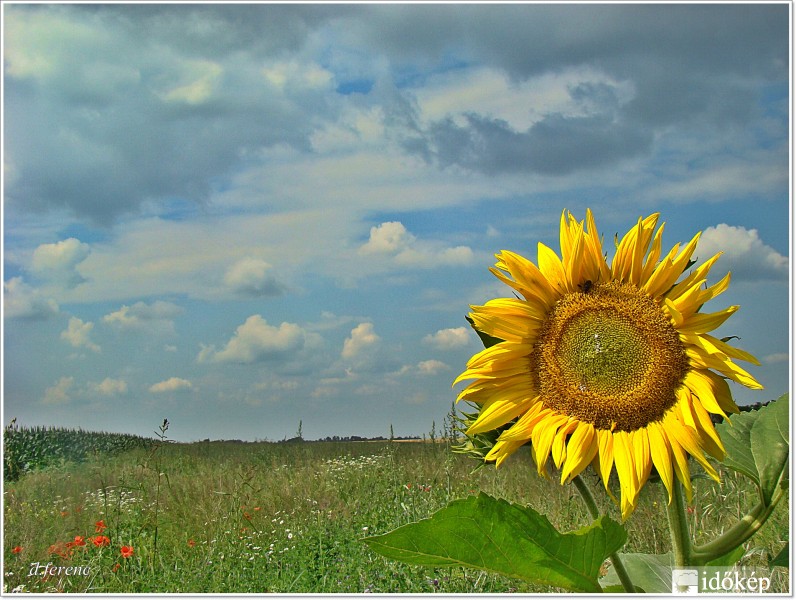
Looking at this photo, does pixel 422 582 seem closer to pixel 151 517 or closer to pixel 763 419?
pixel 151 517

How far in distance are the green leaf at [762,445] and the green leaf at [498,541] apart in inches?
16.0

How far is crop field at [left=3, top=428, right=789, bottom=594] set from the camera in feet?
11.9

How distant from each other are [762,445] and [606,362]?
391mm

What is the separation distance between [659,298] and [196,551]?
11.6 feet

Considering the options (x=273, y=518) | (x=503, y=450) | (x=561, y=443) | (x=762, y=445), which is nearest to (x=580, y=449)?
(x=561, y=443)

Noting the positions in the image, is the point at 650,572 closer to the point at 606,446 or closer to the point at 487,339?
the point at 606,446

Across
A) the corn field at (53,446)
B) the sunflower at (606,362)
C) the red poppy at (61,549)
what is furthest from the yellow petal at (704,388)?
the corn field at (53,446)

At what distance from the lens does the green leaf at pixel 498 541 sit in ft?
3.79

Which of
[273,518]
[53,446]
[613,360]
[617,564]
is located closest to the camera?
[617,564]

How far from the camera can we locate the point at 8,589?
3750 mm

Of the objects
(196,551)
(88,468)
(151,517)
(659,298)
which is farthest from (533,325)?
(88,468)

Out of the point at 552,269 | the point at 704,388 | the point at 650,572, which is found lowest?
the point at 650,572

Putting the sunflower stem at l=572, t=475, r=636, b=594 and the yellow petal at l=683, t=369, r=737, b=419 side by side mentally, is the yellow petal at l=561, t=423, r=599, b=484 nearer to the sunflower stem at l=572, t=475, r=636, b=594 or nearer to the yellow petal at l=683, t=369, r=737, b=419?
the sunflower stem at l=572, t=475, r=636, b=594

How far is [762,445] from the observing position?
4.90 ft
